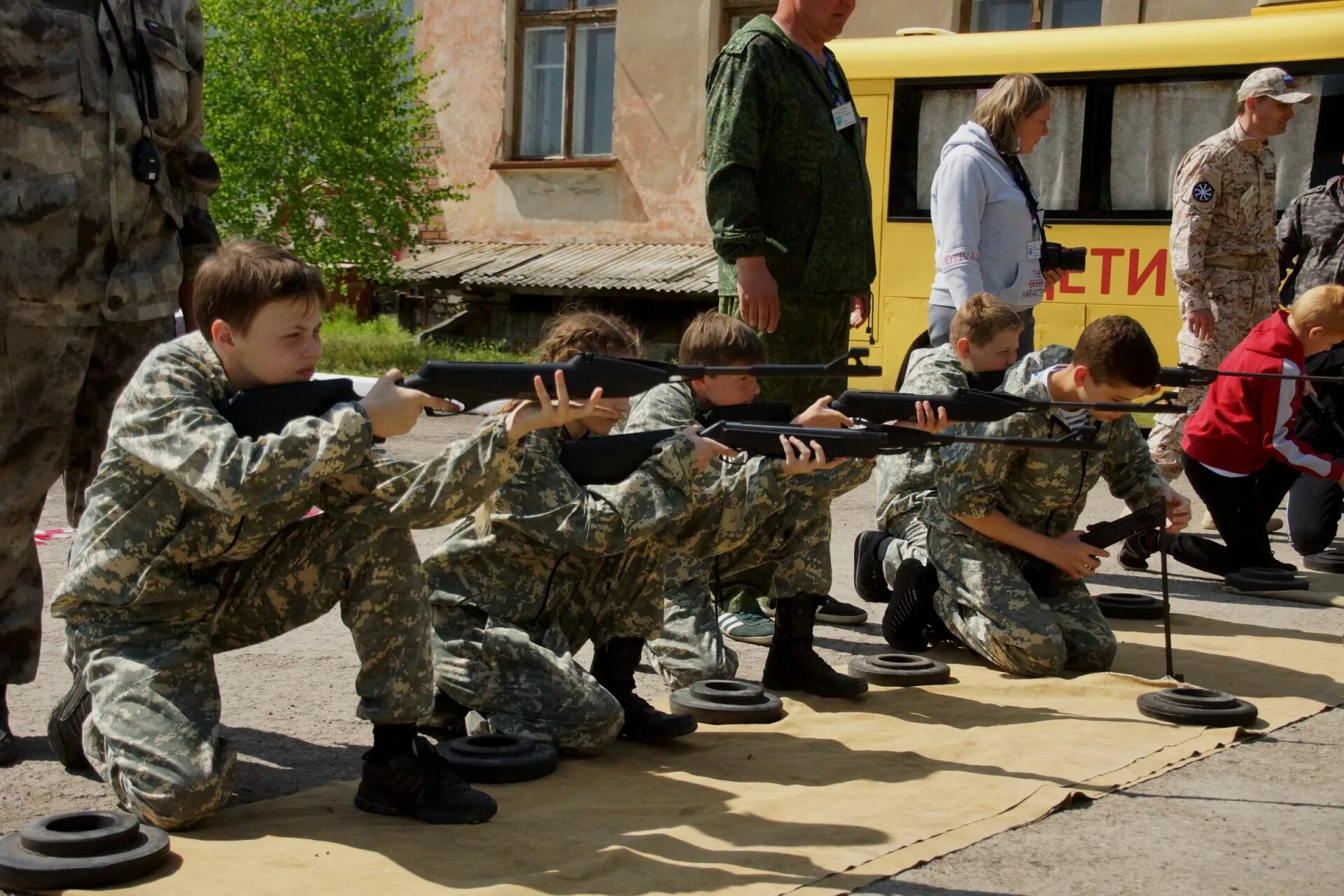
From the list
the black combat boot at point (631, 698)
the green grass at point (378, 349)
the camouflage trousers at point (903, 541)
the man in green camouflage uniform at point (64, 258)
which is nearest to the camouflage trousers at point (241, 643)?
the man in green camouflage uniform at point (64, 258)

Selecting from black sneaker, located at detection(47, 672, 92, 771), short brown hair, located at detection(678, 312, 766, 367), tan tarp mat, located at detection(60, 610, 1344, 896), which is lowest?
tan tarp mat, located at detection(60, 610, 1344, 896)

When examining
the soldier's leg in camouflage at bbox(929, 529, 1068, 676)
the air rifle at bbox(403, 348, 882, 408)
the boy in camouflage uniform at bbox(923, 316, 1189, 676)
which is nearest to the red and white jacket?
the boy in camouflage uniform at bbox(923, 316, 1189, 676)

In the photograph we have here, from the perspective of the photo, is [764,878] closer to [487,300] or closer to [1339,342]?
[1339,342]

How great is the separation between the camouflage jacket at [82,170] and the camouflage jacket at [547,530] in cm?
105

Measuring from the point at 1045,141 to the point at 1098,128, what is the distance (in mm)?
402

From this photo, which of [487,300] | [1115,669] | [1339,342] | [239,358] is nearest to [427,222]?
[487,300]

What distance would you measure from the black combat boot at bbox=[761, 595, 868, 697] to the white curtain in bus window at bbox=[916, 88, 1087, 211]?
755 cm

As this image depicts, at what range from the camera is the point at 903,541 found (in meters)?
6.16

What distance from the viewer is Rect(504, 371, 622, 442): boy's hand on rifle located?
3.50m

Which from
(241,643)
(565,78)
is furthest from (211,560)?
(565,78)

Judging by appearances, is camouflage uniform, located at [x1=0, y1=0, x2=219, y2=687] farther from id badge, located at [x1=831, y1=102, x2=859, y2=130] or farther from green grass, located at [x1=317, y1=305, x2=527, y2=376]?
green grass, located at [x1=317, y1=305, x2=527, y2=376]

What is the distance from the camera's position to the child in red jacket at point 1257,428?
7238mm

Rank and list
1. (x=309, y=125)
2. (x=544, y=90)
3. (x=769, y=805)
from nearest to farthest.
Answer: (x=769, y=805), (x=309, y=125), (x=544, y=90)

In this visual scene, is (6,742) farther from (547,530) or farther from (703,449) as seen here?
(703,449)
